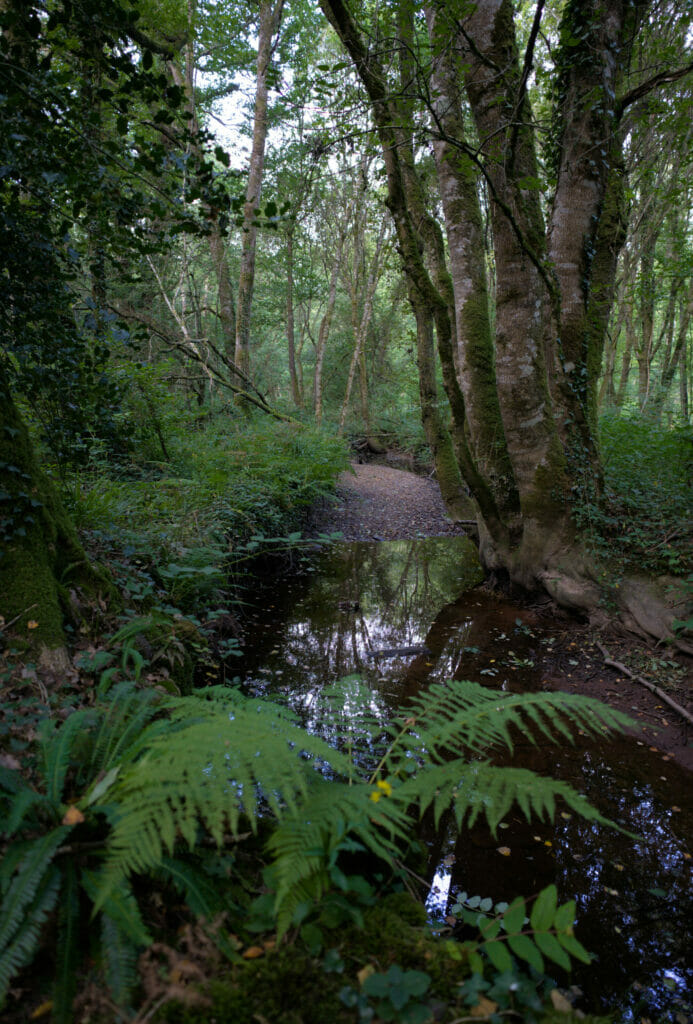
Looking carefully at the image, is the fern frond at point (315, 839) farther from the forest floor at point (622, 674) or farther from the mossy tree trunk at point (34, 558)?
the mossy tree trunk at point (34, 558)

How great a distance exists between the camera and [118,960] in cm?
102

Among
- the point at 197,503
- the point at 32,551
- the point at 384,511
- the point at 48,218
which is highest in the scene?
the point at 48,218

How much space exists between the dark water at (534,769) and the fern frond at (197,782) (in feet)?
4.13

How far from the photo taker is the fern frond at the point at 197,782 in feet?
3.55

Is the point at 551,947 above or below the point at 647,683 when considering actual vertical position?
above

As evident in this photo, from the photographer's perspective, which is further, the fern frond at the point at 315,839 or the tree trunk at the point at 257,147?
the tree trunk at the point at 257,147

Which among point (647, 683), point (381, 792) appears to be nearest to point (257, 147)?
point (647, 683)

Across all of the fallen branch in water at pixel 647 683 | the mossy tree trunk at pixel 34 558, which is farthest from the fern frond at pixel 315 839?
the fallen branch in water at pixel 647 683

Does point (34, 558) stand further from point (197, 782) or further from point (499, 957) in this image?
point (499, 957)

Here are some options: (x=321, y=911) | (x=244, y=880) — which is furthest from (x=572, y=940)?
(x=244, y=880)

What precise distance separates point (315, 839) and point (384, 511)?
9731 mm

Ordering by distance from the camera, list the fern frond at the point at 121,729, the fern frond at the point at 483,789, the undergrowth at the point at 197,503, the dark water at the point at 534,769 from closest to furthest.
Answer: the fern frond at the point at 483,789
the fern frond at the point at 121,729
the dark water at the point at 534,769
the undergrowth at the point at 197,503

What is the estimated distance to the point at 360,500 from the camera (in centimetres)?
1128

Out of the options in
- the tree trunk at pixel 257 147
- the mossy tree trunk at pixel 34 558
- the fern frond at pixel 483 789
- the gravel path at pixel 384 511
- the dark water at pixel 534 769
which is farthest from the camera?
the tree trunk at pixel 257 147
